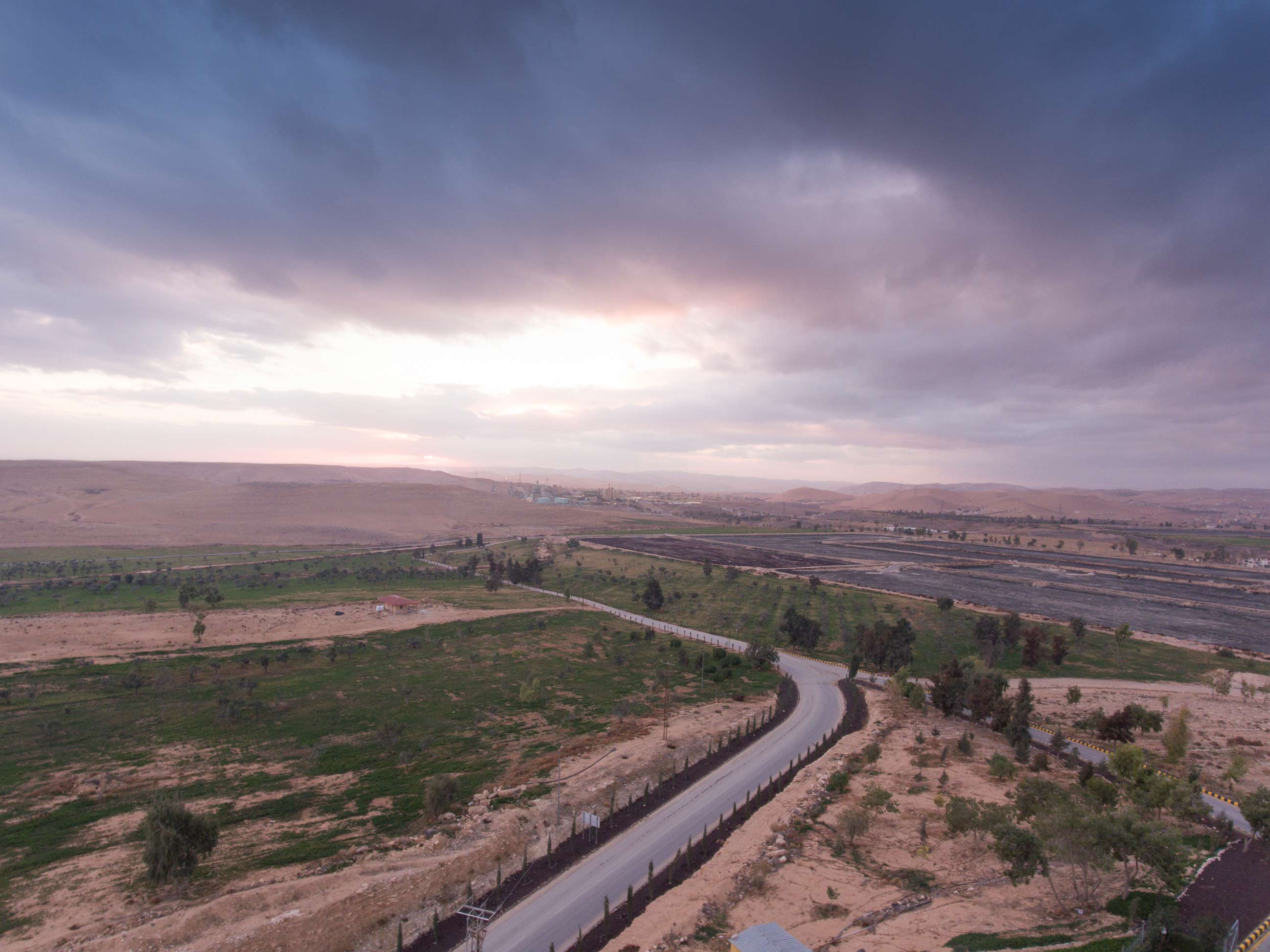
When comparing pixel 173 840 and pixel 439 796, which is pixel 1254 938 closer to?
pixel 439 796

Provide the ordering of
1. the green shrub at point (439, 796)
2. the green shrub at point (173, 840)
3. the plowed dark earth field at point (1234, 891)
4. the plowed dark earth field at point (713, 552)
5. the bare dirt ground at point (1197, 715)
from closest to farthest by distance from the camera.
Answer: the plowed dark earth field at point (1234, 891), the green shrub at point (173, 840), the green shrub at point (439, 796), the bare dirt ground at point (1197, 715), the plowed dark earth field at point (713, 552)

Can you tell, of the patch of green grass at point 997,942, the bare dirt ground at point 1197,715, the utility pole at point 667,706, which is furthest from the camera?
the utility pole at point 667,706

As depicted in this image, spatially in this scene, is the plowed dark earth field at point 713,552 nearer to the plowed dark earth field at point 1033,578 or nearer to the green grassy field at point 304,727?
the plowed dark earth field at point 1033,578

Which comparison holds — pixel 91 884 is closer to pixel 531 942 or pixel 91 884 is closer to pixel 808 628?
pixel 531 942

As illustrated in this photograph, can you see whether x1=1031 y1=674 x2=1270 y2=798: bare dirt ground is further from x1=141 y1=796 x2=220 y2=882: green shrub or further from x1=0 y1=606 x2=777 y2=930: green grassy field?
x1=141 y1=796 x2=220 y2=882: green shrub

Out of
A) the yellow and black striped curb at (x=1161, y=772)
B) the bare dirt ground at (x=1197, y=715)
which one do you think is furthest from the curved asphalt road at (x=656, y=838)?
the bare dirt ground at (x=1197, y=715)

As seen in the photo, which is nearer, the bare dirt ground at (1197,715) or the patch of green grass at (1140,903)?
the patch of green grass at (1140,903)
